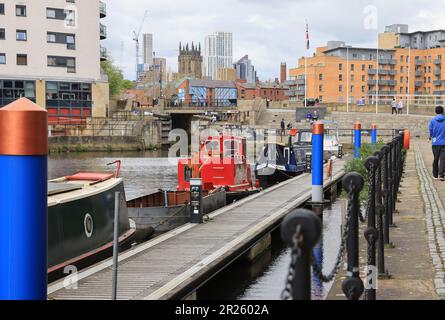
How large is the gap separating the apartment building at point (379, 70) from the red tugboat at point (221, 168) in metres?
110

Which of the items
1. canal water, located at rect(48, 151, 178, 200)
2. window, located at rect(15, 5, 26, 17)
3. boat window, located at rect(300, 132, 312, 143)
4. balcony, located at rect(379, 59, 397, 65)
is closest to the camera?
canal water, located at rect(48, 151, 178, 200)

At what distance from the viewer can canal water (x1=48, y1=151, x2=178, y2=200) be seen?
115 feet

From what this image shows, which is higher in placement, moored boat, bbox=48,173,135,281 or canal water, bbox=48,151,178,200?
moored boat, bbox=48,173,135,281

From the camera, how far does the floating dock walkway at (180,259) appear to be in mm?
8905

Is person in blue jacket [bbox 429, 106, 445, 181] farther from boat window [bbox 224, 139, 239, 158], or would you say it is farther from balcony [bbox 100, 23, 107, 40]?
balcony [bbox 100, 23, 107, 40]

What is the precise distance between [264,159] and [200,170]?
7.34 metres

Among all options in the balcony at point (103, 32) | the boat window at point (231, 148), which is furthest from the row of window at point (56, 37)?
the boat window at point (231, 148)

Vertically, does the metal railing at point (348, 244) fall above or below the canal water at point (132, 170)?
above

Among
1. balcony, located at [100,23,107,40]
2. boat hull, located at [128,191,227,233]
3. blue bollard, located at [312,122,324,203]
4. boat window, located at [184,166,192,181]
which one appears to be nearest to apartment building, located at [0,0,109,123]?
balcony, located at [100,23,107,40]

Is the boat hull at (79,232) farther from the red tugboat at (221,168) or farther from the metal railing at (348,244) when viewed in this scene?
the red tugboat at (221,168)

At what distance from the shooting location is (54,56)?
67.8 metres

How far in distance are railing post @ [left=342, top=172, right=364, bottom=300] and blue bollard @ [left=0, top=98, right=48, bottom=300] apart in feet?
8.29
